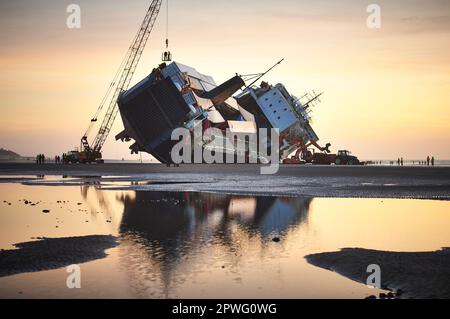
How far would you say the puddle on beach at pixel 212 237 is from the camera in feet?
29.0

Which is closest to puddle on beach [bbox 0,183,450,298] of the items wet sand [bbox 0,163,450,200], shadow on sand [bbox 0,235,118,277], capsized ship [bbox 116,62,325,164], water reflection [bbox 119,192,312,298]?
water reflection [bbox 119,192,312,298]

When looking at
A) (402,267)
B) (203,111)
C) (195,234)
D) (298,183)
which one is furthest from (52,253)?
(203,111)

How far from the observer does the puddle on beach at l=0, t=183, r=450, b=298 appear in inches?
348

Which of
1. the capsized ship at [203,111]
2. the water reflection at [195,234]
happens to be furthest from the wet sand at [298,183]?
the capsized ship at [203,111]

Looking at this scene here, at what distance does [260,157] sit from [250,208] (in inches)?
3470

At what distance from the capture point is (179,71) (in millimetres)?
80062

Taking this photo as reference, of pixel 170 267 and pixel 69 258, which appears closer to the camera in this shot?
pixel 170 267

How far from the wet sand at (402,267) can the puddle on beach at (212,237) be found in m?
0.47

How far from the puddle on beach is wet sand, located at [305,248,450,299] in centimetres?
47

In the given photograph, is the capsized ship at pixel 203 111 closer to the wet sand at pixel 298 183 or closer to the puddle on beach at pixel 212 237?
the wet sand at pixel 298 183

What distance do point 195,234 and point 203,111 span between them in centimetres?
6871

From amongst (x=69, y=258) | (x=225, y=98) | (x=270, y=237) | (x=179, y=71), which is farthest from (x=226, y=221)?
(x=225, y=98)
